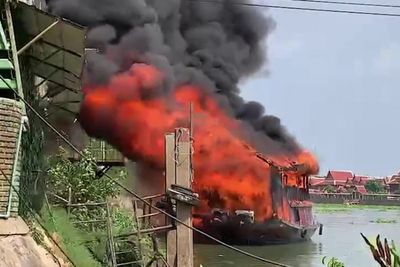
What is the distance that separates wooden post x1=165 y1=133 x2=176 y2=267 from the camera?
11.1 m

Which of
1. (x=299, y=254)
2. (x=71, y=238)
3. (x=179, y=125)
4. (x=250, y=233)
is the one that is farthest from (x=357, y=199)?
(x=71, y=238)

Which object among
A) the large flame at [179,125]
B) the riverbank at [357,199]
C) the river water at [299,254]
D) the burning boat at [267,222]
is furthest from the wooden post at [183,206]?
the riverbank at [357,199]

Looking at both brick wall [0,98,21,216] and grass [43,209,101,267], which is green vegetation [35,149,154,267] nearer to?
grass [43,209,101,267]

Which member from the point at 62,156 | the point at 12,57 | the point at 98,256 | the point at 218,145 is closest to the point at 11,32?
the point at 12,57

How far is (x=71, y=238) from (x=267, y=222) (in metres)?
24.6

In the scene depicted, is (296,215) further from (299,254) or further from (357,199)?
(357,199)

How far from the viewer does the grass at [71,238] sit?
954 centimetres

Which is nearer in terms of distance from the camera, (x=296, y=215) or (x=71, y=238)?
(x=71, y=238)

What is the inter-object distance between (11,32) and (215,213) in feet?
85.7

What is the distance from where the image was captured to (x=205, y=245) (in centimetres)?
3219

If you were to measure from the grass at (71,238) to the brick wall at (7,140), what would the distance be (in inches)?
77.7

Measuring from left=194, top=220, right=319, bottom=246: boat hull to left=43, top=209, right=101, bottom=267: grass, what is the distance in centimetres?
2156

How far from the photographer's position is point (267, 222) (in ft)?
112

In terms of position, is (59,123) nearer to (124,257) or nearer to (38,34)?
(124,257)
